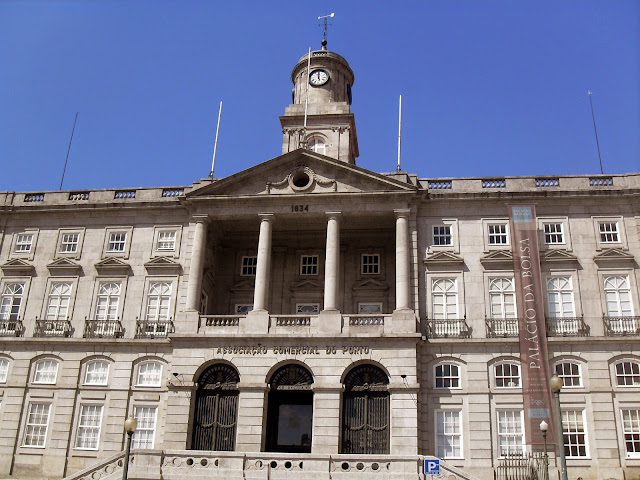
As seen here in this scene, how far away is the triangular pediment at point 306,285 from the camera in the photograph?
3975 centimetres

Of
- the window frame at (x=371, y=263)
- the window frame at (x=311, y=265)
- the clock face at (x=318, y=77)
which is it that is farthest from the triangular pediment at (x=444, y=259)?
the clock face at (x=318, y=77)

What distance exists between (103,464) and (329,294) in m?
13.3

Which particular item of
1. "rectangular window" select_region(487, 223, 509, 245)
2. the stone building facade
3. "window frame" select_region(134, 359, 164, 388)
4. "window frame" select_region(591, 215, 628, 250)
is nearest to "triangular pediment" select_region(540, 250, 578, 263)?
the stone building facade

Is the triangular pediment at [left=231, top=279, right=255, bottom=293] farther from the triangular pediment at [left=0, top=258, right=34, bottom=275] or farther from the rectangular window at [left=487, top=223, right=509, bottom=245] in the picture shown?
the rectangular window at [left=487, top=223, right=509, bottom=245]

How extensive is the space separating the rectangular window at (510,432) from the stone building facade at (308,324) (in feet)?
0.31

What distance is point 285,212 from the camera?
38031mm

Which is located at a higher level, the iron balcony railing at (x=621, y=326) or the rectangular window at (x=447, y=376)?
the iron balcony railing at (x=621, y=326)

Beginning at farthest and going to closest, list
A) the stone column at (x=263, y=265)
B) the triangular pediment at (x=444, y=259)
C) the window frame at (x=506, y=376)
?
the triangular pediment at (x=444, y=259) → the stone column at (x=263, y=265) → the window frame at (x=506, y=376)

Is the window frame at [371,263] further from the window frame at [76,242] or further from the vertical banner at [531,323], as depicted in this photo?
the window frame at [76,242]

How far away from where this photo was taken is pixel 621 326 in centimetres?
3484

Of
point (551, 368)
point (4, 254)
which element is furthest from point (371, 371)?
point (4, 254)

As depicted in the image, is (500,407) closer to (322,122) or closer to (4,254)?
(322,122)

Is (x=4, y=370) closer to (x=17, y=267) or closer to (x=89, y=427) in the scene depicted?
(x=17, y=267)

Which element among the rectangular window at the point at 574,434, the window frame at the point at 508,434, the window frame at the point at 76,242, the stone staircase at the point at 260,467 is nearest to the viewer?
the stone staircase at the point at 260,467
